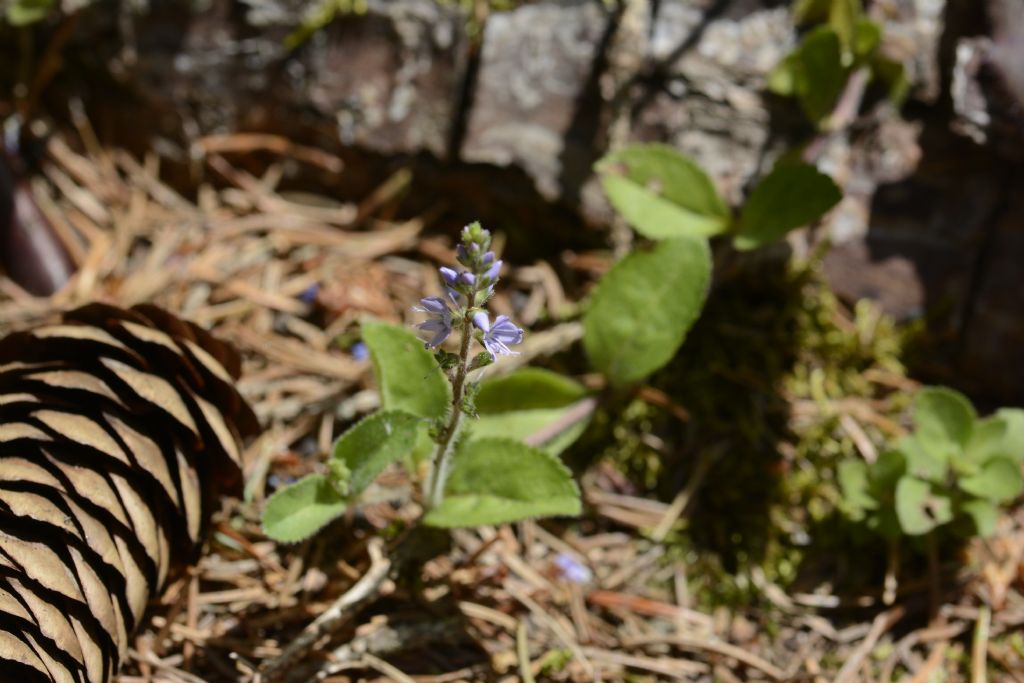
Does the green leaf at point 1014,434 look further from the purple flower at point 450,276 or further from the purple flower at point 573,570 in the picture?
the purple flower at point 450,276

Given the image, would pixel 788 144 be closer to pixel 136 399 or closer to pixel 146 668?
pixel 136 399

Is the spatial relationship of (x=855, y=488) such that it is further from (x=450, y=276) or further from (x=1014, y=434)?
(x=450, y=276)

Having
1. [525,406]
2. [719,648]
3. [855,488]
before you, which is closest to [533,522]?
[525,406]

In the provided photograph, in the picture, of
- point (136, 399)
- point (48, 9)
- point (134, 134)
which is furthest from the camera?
point (134, 134)

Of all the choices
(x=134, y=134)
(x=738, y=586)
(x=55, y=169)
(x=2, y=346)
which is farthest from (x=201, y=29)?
(x=738, y=586)

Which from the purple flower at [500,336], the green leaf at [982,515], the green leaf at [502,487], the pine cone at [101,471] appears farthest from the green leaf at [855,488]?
the pine cone at [101,471]

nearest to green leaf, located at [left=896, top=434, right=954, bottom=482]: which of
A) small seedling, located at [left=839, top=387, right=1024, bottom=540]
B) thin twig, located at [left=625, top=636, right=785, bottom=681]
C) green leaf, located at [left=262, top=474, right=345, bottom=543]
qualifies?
small seedling, located at [left=839, top=387, right=1024, bottom=540]

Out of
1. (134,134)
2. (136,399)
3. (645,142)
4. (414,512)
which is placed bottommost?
(414,512)
